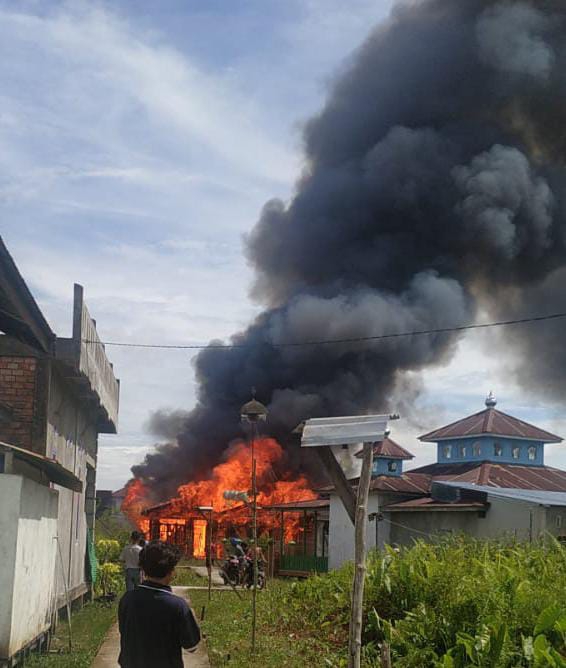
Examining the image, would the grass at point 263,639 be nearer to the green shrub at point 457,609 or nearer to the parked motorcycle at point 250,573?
the green shrub at point 457,609

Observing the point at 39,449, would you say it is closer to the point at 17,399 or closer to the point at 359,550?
the point at 17,399

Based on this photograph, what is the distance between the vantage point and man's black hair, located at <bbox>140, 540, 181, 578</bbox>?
5.27 m

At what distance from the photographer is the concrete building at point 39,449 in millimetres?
9305

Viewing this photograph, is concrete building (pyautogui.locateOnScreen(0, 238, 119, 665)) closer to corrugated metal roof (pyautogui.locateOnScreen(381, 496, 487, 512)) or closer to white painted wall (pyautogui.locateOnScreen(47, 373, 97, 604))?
white painted wall (pyautogui.locateOnScreen(47, 373, 97, 604))

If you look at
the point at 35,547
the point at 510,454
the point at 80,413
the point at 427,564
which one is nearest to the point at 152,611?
the point at 35,547

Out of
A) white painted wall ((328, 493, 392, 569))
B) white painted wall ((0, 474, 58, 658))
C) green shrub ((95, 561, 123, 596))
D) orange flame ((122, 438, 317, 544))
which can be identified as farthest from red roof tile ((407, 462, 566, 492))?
white painted wall ((0, 474, 58, 658))

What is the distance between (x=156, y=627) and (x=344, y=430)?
2.61 meters

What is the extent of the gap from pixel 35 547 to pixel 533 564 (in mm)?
6931

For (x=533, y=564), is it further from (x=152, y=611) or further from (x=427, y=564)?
(x=152, y=611)

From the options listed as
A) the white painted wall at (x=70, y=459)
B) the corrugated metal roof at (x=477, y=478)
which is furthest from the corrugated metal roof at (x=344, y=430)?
the corrugated metal roof at (x=477, y=478)

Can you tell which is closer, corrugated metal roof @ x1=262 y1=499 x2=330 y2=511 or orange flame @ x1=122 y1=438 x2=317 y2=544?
corrugated metal roof @ x1=262 y1=499 x2=330 y2=511

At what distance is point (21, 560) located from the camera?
31.4 feet

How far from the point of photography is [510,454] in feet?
115

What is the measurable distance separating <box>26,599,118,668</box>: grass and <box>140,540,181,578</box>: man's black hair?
20.9ft
